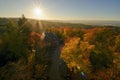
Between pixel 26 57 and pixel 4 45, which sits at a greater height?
pixel 4 45

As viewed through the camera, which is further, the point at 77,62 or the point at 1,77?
the point at 77,62

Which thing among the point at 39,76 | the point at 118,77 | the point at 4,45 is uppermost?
the point at 4,45

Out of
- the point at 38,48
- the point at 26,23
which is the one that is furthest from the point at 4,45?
the point at 26,23

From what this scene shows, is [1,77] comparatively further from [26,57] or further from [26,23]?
[26,23]

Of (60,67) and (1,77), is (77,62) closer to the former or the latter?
(60,67)

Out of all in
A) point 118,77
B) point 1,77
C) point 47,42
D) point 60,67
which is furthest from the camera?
point 47,42

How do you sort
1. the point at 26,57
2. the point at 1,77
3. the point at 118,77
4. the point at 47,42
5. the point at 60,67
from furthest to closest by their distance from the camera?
the point at 47,42, the point at 26,57, the point at 118,77, the point at 60,67, the point at 1,77

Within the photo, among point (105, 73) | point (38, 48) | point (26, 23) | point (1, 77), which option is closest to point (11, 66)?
point (1, 77)

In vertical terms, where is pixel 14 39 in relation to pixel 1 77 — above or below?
above

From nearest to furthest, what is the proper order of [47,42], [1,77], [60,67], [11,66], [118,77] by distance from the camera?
[1,77], [11,66], [60,67], [118,77], [47,42]
